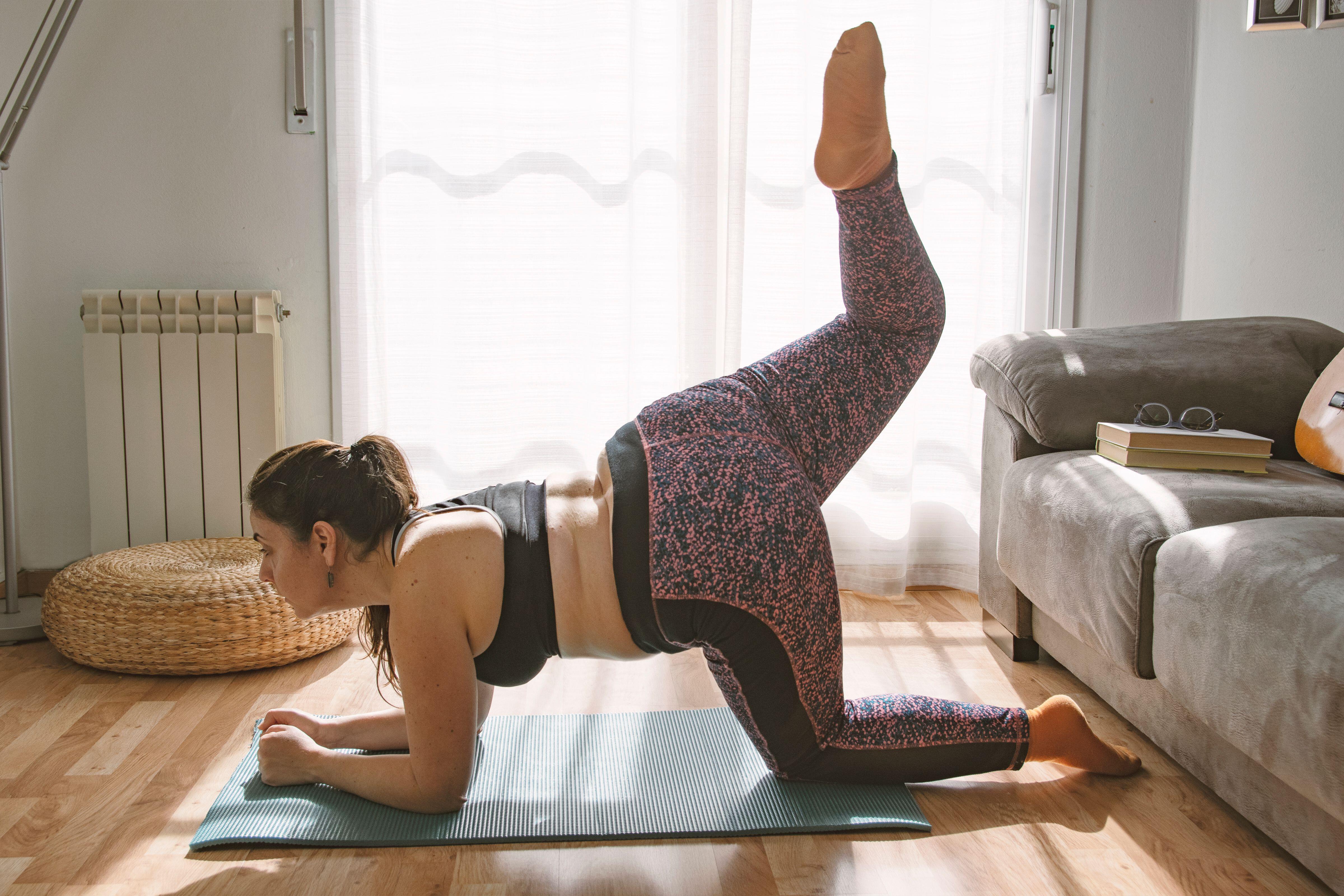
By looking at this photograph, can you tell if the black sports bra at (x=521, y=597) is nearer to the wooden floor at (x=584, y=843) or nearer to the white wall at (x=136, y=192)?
the wooden floor at (x=584, y=843)

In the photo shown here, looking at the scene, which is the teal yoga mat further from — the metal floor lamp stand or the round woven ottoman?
the metal floor lamp stand

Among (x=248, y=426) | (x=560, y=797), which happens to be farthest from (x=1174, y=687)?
(x=248, y=426)

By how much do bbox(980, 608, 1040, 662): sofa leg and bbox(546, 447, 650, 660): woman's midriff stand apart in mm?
1062

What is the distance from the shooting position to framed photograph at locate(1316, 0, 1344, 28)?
1618mm

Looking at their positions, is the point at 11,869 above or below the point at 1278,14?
below

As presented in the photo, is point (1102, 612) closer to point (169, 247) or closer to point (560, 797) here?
point (560, 797)

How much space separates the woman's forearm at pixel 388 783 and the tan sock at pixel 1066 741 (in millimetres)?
814

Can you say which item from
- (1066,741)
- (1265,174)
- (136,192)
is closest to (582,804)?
(1066,741)

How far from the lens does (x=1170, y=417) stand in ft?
5.99

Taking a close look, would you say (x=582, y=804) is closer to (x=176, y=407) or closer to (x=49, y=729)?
(x=49, y=729)

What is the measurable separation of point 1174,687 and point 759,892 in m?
0.62

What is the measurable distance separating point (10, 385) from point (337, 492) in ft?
4.57

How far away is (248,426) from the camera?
244 centimetres

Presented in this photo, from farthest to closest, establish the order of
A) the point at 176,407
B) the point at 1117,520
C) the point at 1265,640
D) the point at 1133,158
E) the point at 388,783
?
the point at 1133,158 → the point at 176,407 → the point at 1117,520 → the point at 388,783 → the point at 1265,640
